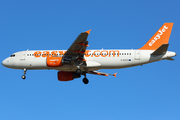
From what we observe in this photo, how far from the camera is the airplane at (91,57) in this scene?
39656 millimetres

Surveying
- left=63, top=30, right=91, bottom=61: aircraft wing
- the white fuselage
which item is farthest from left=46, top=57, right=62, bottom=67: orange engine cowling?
left=63, top=30, right=91, bottom=61: aircraft wing

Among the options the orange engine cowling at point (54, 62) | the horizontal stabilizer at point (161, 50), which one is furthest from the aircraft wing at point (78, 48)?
the horizontal stabilizer at point (161, 50)

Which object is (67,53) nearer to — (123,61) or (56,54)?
(56,54)

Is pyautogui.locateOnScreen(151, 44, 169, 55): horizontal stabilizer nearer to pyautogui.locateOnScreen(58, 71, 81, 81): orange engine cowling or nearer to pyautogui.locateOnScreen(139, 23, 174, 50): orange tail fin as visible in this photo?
pyautogui.locateOnScreen(139, 23, 174, 50): orange tail fin

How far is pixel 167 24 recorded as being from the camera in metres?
42.1

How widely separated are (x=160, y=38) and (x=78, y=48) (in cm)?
1135

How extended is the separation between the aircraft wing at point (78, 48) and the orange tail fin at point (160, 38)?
8555 mm

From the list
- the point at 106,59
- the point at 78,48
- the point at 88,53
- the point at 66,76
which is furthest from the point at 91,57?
the point at 66,76

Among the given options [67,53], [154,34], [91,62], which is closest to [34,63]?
[67,53]

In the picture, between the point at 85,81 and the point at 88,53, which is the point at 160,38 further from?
the point at 85,81

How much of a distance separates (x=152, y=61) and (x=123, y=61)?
373 cm

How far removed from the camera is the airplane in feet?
130

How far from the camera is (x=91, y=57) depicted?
1610 inches

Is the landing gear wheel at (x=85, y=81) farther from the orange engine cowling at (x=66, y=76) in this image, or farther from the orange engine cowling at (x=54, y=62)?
the orange engine cowling at (x=54, y=62)
